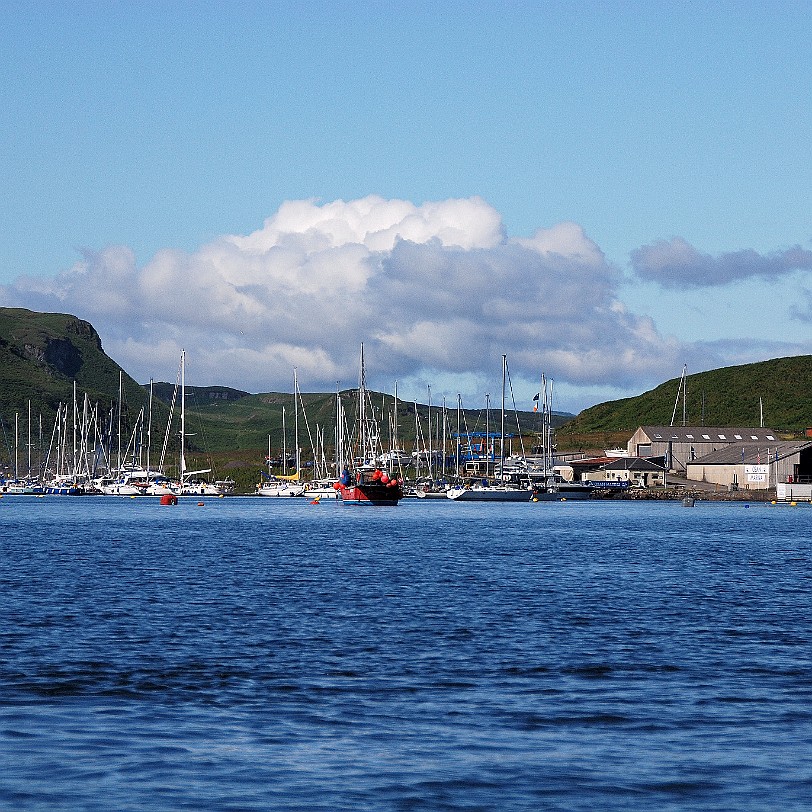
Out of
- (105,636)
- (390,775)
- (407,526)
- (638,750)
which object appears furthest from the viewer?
(407,526)

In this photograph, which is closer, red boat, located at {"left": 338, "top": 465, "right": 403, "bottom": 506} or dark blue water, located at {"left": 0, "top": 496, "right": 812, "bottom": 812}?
dark blue water, located at {"left": 0, "top": 496, "right": 812, "bottom": 812}

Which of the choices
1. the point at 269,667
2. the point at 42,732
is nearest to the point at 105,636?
the point at 269,667

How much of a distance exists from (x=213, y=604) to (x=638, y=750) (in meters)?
26.6

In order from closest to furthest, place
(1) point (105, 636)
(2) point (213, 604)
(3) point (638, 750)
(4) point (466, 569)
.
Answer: (3) point (638, 750) → (1) point (105, 636) → (2) point (213, 604) → (4) point (466, 569)

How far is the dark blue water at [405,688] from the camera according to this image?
19516mm

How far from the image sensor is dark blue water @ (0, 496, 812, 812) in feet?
64.0

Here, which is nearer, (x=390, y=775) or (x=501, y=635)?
(x=390, y=775)

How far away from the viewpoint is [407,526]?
397 feet

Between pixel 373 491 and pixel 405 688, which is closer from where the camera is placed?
pixel 405 688

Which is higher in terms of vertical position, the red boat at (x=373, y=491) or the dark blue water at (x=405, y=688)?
the red boat at (x=373, y=491)

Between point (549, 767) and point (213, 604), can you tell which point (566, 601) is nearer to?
point (213, 604)

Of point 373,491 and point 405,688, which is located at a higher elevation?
point 373,491

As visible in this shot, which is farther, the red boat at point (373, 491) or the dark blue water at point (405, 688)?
the red boat at point (373, 491)

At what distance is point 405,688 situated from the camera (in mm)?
28078
